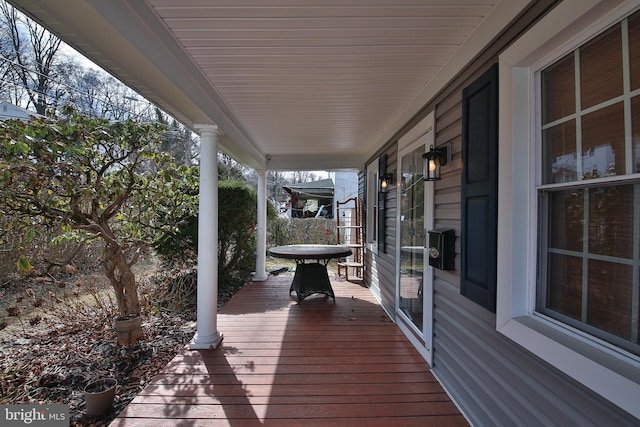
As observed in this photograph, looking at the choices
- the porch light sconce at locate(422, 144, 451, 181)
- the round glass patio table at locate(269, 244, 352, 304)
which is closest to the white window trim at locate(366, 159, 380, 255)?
the round glass patio table at locate(269, 244, 352, 304)

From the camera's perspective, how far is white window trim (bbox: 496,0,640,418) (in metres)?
1.14

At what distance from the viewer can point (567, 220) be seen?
1.30 metres

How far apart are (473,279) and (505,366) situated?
50 centimetres

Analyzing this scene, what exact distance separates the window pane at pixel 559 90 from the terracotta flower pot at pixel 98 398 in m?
3.22

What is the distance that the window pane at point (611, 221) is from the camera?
1032mm

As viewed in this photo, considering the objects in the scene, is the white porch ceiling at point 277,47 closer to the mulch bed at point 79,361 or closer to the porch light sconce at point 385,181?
the porch light sconce at point 385,181

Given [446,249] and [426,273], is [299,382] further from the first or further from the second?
[446,249]

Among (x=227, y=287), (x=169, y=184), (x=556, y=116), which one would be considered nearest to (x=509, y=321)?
(x=556, y=116)

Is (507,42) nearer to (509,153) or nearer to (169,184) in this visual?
(509,153)

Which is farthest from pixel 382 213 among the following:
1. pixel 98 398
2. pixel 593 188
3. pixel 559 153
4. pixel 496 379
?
pixel 98 398

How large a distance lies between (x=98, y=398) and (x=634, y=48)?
11.2 ft

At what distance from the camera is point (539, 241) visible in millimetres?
1421

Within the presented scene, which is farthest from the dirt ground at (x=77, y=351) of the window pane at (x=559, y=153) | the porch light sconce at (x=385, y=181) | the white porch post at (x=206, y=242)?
the porch light sconce at (x=385, y=181)

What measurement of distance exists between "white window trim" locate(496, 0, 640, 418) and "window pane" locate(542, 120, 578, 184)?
0.15 feet
